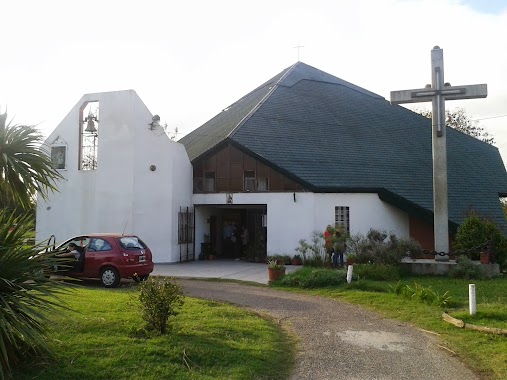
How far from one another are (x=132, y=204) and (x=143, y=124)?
11.0ft

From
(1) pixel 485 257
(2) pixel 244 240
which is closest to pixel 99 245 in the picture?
(2) pixel 244 240

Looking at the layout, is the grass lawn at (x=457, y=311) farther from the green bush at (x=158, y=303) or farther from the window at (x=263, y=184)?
the window at (x=263, y=184)

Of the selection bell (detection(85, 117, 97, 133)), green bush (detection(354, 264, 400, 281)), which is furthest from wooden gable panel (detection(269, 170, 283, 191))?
bell (detection(85, 117, 97, 133))

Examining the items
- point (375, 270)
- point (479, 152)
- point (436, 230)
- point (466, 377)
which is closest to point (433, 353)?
point (466, 377)

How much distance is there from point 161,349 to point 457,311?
21.0 feet

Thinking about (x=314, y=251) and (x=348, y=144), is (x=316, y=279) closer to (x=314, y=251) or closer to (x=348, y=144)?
(x=314, y=251)

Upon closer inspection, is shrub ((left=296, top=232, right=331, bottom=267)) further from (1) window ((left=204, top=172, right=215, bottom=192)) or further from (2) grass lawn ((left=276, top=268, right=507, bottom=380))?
(1) window ((left=204, top=172, right=215, bottom=192))

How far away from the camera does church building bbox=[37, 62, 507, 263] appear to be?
67.7ft

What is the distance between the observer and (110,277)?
1415 centimetres

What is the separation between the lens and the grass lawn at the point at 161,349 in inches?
236

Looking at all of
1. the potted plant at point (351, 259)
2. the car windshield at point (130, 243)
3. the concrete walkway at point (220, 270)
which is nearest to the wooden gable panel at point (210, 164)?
the concrete walkway at point (220, 270)

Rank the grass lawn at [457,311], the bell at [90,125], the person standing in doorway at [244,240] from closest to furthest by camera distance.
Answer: the grass lawn at [457,311] < the bell at [90,125] < the person standing in doorway at [244,240]

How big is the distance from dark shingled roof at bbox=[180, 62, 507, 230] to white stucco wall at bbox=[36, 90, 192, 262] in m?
2.41

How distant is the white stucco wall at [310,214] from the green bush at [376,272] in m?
4.98
